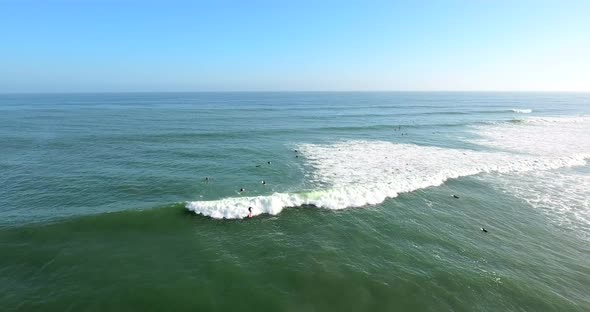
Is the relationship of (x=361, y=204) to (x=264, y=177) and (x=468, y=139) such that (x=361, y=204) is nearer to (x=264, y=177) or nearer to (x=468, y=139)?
(x=264, y=177)

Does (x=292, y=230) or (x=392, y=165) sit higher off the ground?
(x=392, y=165)

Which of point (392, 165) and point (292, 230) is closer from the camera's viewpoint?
point (292, 230)

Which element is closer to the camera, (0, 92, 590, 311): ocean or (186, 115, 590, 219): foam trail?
(0, 92, 590, 311): ocean

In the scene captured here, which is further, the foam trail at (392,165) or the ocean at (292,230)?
the foam trail at (392,165)
